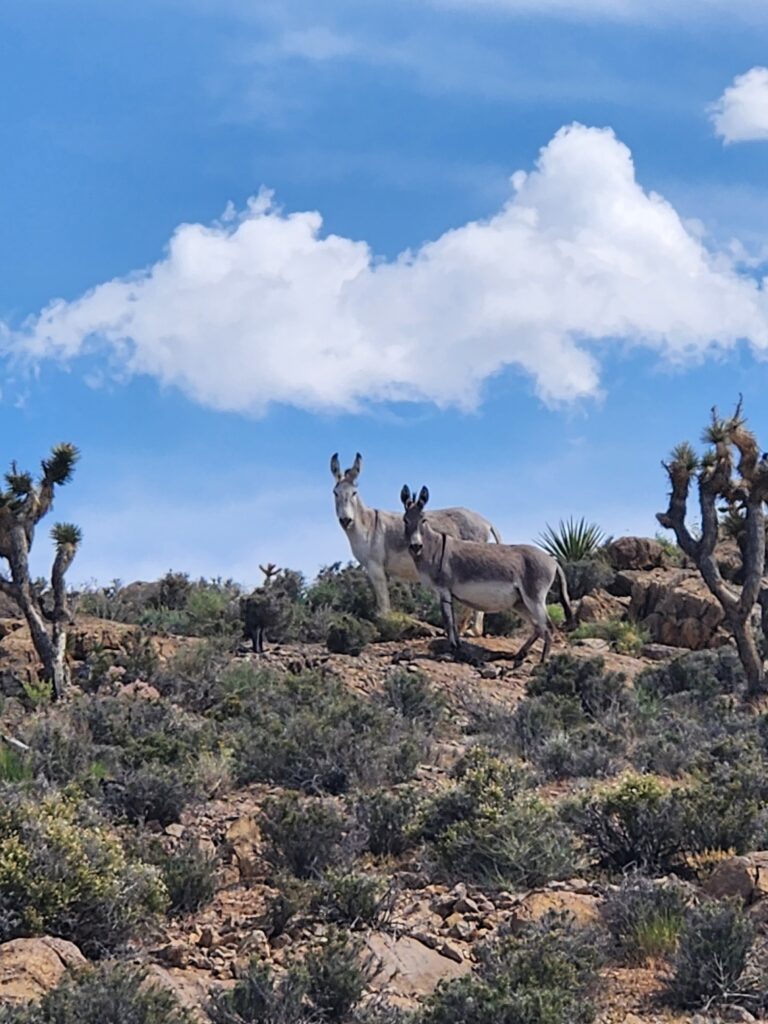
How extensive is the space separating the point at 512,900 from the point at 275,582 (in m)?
16.6

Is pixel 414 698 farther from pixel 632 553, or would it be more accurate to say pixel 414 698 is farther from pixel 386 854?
pixel 632 553

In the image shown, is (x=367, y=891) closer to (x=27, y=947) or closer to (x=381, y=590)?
(x=27, y=947)

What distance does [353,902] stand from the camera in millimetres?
8883

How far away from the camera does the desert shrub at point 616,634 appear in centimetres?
2203

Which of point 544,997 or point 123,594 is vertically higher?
point 123,594

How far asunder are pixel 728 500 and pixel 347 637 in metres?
5.46

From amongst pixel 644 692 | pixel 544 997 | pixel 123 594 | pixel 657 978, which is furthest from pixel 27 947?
pixel 123 594

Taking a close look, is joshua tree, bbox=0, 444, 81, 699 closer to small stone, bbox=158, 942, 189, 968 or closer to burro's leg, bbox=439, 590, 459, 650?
burro's leg, bbox=439, 590, 459, 650

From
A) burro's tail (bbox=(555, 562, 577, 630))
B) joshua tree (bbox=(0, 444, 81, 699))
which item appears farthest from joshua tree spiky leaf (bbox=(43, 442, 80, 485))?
burro's tail (bbox=(555, 562, 577, 630))

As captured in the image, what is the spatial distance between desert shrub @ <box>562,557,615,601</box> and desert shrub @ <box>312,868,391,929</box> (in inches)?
677

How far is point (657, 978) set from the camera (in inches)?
317

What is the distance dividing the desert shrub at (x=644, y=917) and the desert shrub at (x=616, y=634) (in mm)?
13309

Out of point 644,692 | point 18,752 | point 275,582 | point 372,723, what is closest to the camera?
point 18,752

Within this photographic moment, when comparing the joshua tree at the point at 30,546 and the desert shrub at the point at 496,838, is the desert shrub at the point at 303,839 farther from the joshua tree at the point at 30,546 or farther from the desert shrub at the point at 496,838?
the joshua tree at the point at 30,546
